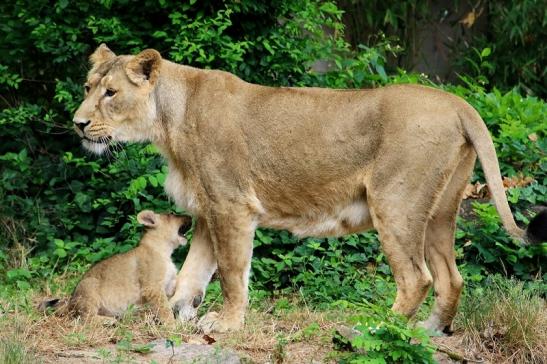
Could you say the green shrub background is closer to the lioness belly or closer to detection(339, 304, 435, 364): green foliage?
the lioness belly

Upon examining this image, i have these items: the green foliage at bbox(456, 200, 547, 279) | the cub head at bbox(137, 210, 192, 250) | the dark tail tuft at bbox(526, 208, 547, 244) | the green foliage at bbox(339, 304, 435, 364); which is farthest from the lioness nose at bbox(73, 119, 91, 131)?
the green foliage at bbox(456, 200, 547, 279)

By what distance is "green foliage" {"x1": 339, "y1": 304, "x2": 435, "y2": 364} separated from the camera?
224 inches

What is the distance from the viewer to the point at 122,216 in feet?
27.9

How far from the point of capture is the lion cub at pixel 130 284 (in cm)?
663

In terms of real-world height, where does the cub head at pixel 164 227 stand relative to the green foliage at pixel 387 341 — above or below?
below

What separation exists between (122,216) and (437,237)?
273cm

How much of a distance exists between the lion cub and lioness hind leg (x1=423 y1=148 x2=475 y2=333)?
5.17 ft

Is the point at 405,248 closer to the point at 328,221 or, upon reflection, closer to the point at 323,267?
the point at 328,221

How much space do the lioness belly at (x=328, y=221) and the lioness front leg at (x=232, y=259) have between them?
182mm

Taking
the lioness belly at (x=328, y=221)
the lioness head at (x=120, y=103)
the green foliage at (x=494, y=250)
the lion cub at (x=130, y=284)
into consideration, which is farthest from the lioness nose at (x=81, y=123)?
the green foliage at (x=494, y=250)

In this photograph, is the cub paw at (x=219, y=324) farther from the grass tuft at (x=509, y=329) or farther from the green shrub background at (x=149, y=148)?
the grass tuft at (x=509, y=329)

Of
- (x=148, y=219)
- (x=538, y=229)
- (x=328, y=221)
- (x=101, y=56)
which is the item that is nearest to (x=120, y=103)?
(x=101, y=56)

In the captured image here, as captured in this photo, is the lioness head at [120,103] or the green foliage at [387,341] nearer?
the green foliage at [387,341]

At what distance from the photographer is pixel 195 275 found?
274 inches
